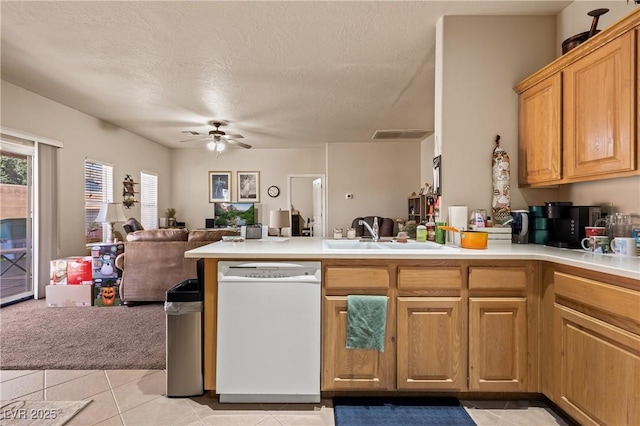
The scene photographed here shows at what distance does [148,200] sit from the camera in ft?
23.1

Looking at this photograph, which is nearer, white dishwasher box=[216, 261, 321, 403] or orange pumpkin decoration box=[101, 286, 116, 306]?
white dishwasher box=[216, 261, 321, 403]

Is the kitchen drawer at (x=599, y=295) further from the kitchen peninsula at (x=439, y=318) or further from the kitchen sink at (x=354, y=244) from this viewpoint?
the kitchen sink at (x=354, y=244)

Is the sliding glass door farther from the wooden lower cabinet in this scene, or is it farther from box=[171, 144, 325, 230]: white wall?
the wooden lower cabinet

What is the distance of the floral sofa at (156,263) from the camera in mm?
3793

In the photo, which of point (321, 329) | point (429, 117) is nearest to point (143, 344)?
point (321, 329)

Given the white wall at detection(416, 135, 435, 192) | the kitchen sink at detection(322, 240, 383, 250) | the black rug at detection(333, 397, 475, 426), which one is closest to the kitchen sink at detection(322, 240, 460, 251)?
the kitchen sink at detection(322, 240, 383, 250)

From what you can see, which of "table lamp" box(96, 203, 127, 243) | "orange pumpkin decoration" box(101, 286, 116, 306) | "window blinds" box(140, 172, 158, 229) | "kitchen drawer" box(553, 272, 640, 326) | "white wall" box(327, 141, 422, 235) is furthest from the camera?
"white wall" box(327, 141, 422, 235)

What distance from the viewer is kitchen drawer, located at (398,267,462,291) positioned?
1896 mm

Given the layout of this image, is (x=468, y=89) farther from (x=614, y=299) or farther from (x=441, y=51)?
(x=614, y=299)

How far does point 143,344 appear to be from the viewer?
276cm

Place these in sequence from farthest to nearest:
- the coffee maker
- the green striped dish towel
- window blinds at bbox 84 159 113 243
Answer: window blinds at bbox 84 159 113 243 → the coffee maker → the green striped dish towel

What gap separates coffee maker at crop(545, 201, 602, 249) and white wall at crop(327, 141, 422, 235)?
512cm

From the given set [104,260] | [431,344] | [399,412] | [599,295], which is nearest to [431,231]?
[431,344]

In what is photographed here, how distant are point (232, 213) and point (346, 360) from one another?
648 cm
